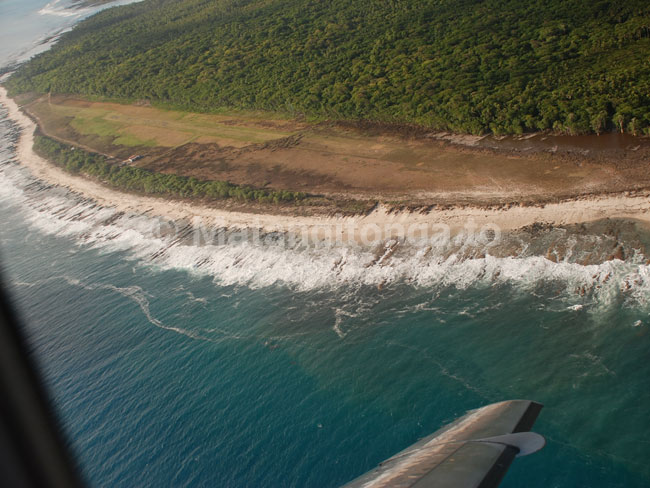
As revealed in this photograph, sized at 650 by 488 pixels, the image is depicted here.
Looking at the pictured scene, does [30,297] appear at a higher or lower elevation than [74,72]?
lower

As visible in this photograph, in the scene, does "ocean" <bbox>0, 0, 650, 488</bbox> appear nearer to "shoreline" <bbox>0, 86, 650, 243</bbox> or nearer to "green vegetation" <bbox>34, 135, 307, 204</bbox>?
"shoreline" <bbox>0, 86, 650, 243</bbox>

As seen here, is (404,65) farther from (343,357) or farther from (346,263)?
(343,357)

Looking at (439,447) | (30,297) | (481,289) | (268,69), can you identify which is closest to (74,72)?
(268,69)

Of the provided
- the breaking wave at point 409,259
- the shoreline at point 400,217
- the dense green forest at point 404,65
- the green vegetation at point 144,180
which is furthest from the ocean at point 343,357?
the dense green forest at point 404,65

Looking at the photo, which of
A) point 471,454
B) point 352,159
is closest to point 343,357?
point 471,454

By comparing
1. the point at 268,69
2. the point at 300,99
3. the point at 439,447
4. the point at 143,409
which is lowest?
the point at 143,409

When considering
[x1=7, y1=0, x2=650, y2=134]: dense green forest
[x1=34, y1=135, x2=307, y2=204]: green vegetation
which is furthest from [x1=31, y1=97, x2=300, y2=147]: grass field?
[x1=34, y1=135, x2=307, y2=204]: green vegetation

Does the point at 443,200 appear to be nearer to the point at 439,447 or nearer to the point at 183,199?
the point at 439,447

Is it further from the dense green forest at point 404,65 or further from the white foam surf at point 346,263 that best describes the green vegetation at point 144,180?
the dense green forest at point 404,65
